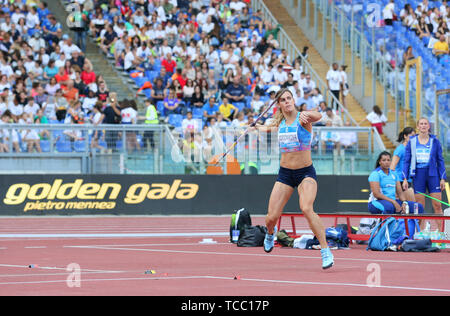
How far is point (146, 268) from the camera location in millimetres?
10938

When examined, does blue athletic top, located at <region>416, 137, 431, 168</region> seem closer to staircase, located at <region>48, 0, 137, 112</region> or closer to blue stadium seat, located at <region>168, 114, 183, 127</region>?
blue stadium seat, located at <region>168, 114, 183, 127</region>

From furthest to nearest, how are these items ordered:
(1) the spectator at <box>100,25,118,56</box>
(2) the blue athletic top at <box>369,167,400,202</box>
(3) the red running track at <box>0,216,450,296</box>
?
(1) the spectator at <box>100,25,118,56</box>
(2) the blue athletic top at <box>369,167,400,202</box>
(3) the red running track at <box>0,216,450,296</box>

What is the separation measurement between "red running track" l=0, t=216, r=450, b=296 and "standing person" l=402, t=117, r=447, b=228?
181cm

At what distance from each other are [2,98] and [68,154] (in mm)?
2850

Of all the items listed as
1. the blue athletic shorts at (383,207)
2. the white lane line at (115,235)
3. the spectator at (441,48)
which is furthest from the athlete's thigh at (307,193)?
the spectator at (441,48)

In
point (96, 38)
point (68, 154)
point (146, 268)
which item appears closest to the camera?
point (146, 268)

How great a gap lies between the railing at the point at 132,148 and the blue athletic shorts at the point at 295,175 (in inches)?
468

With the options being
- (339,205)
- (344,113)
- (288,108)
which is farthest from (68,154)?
(288,108)

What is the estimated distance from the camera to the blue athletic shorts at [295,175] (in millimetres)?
11242

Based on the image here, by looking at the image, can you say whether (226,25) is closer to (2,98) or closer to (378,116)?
(378,116)

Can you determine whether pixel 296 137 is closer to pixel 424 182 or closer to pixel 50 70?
pixel 424 182

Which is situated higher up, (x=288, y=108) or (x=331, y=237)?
(x=288, y=108)

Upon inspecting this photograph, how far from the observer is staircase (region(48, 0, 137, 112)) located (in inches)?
1129

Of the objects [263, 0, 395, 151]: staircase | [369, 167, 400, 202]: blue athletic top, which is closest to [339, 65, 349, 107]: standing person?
[263, 0, 395, 151]: staircase
